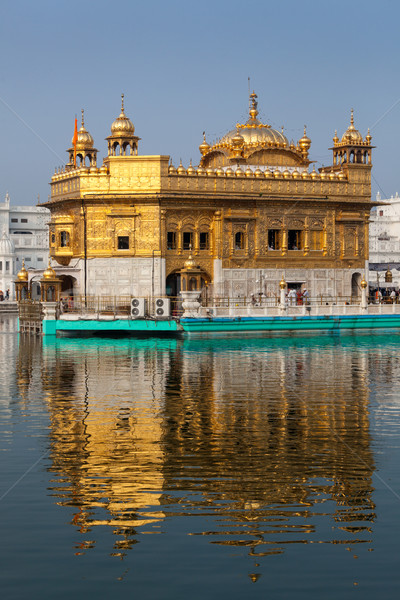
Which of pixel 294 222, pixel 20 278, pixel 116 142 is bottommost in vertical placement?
pixel 20 278

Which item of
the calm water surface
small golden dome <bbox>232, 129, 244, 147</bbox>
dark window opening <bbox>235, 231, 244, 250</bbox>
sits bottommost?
the calm water surface

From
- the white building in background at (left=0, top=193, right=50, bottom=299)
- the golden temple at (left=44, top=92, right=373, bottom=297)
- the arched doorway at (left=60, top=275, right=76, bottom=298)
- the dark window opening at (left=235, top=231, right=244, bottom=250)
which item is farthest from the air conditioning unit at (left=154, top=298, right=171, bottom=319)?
the white building in background at (left=0, top=193, right=50, bottom=299)

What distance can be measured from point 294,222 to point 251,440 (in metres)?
35.6

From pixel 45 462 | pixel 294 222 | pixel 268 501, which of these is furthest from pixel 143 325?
pixel 268 501

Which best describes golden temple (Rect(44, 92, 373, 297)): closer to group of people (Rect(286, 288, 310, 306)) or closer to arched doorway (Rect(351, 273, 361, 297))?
arched doorway (Rect(351, 273, 361, 297))

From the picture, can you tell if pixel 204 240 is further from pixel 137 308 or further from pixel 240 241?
pixel 137 308

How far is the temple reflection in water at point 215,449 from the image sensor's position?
1031cm

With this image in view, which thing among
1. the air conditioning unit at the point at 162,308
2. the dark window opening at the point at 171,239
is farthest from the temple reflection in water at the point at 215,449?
the dark window opening at the point at 171,239

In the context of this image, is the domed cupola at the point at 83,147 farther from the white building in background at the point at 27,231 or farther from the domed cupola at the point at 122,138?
the white building in background at the point at 27,231

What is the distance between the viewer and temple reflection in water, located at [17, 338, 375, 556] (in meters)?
10.3

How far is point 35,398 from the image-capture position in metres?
20.3

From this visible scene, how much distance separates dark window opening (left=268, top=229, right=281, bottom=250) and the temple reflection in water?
71.4ft

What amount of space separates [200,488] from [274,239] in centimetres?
3845

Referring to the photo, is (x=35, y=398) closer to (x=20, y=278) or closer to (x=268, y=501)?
(x=268, y=501)
